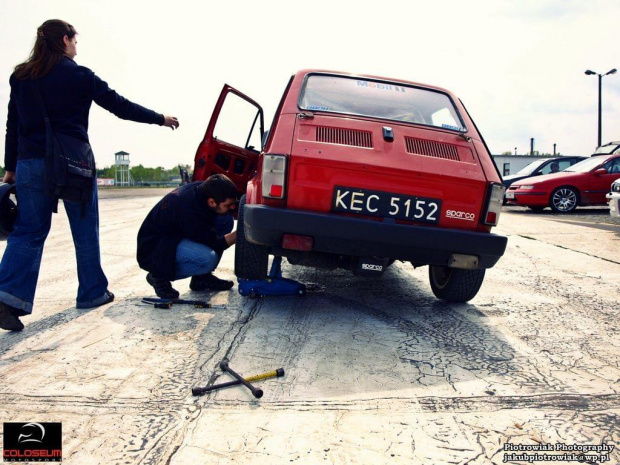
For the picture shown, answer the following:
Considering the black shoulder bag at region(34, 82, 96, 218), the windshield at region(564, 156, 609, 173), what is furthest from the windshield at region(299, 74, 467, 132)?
the windshield at region(564, 156, 609, 173)

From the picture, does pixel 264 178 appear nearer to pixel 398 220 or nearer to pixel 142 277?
pixel 398 220

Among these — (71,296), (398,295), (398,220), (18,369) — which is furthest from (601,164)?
(18,369)

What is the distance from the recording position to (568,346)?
2818mm

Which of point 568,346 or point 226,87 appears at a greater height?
point 226,87

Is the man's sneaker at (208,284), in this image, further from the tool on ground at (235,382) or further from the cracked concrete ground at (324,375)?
the tool on ground at (235,382)

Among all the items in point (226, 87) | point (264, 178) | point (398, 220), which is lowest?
point (398, 220)

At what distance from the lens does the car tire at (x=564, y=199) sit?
1205 cm

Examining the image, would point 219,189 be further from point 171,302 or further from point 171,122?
point 171,302

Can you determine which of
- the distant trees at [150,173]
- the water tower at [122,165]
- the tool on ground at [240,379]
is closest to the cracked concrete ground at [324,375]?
the tool on ground at [240,379]

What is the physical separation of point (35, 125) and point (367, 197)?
2133 millimetres

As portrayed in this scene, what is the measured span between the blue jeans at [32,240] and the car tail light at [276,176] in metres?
1.29

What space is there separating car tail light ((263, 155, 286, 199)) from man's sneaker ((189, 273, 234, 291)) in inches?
52.7

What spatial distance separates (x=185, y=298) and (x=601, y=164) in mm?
11423

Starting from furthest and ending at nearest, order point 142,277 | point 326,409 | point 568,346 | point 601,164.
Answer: point 601,164
point 142,277
point 568,346
point 326,409
